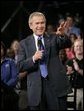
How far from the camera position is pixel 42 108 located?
4715 millimetres

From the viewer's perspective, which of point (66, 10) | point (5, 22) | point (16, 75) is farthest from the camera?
point (66, 10)

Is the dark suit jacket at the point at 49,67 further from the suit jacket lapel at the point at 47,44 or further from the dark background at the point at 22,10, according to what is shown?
the dark background at the point at 22,10

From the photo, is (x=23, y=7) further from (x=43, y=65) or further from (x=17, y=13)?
(x=43, y=65)

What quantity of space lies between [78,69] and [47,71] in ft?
4.75

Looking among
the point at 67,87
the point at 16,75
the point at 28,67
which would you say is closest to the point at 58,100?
the point at 67,87

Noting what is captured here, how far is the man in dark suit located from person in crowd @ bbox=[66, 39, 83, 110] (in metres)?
1.05

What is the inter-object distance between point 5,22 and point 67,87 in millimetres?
5605

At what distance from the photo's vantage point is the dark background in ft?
31.9

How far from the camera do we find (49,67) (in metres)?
4.72

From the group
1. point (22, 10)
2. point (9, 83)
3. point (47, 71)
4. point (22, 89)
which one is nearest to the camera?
point (47, 71)

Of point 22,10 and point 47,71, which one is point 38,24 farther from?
point 22,10

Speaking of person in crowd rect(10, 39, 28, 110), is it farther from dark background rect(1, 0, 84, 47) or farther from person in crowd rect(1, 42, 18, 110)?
dark background rect(1, 0, 84, 47)

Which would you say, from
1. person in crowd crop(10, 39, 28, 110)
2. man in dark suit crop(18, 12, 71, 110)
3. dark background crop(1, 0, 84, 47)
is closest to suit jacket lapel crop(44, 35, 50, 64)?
man in dark suit crop(18, 12, 71, 110)

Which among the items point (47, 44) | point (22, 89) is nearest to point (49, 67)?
point (47, 44)
